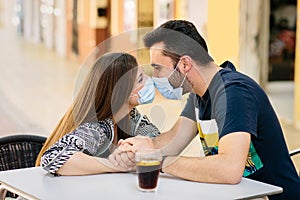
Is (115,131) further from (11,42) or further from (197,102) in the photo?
(11,42)

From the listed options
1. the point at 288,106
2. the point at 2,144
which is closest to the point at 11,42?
the point at 288,106

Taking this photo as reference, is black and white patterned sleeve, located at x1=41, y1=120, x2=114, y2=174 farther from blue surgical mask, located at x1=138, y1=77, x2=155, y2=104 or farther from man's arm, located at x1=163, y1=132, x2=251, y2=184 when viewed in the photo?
man's arm, located at x1=163, y1=132, x2=251, y2=184

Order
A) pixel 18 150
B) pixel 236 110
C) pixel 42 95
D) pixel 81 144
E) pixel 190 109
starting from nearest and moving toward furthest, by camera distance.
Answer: pixel 236 110
pixel 81 144
pixel 190 109
pixel 18 150
pixel 42 95

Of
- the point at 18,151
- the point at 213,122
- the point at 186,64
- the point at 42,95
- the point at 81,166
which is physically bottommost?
the point at 42,95

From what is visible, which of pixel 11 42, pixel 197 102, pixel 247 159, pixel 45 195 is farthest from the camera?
pixel 11 42

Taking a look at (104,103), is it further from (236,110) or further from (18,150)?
(18,150)

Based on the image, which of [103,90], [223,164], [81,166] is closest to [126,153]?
[81,166]

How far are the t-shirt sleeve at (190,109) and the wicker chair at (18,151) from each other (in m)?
0.79

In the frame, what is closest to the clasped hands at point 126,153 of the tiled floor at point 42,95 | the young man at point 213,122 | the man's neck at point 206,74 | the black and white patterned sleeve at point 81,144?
the young man at point 213,122

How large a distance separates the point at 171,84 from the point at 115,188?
23.0 inches

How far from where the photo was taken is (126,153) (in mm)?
2455

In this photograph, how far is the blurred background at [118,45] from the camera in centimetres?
714

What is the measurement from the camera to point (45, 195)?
2.19 meters

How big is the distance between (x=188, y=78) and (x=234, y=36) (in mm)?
4837
